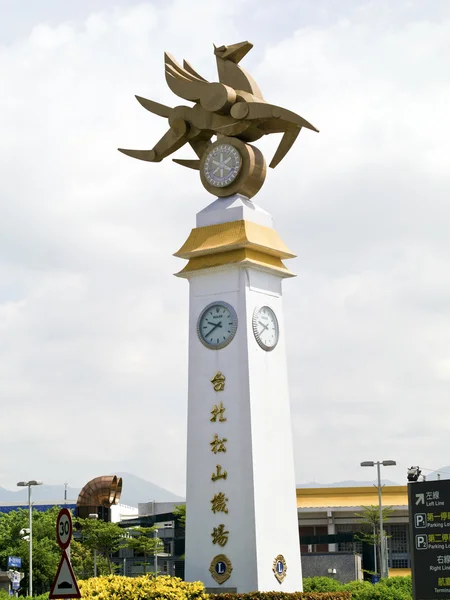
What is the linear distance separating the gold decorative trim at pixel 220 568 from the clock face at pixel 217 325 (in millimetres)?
6037

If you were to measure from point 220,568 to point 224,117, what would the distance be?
13363 millimetres

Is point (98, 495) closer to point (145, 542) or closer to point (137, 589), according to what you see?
point (145, 542)

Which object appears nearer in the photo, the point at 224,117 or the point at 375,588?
the point at 224,117

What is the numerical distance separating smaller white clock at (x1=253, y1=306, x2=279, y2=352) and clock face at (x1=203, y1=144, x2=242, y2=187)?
4.08m

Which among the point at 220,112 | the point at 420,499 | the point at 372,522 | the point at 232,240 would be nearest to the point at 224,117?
the point at 220,112

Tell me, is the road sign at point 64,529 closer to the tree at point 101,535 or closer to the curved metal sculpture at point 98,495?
the tree at point 101,535

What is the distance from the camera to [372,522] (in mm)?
66500

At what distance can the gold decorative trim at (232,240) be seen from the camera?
110ft

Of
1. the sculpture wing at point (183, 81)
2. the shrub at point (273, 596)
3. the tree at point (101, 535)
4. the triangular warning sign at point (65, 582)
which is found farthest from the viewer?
the tree at point (101, 535)

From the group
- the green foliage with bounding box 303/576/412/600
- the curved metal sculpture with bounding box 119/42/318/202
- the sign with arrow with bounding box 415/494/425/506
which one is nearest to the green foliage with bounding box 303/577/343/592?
the green foliage with bounding box 303/576/412/600

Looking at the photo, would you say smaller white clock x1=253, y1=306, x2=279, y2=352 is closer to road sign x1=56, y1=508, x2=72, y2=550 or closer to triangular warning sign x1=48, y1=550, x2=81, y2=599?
road sign x1=56, y1=508, x2=72, y2=550

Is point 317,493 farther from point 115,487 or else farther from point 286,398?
point 286,398

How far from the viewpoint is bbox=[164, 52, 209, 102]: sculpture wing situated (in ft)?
114

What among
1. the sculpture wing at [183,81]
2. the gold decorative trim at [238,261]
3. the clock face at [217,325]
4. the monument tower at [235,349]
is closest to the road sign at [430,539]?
the monument tower at [235,349]
